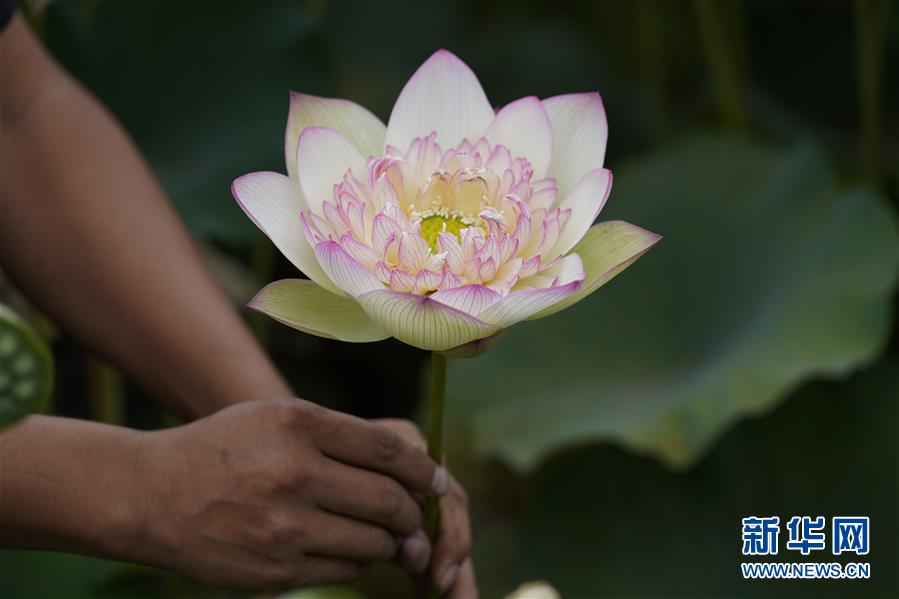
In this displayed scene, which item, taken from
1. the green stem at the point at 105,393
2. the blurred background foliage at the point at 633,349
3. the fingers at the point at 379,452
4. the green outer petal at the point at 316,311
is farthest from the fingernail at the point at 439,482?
the green stem at the point at 105,393

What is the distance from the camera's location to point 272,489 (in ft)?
1.55

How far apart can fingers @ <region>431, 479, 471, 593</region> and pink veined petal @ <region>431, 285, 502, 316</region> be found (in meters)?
0.20

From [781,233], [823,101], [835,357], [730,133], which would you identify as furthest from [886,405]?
[823,101]

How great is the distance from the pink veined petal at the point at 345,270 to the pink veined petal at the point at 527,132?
0.31 ft

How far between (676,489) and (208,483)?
771 mm

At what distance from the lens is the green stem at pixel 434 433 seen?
1.44 ft

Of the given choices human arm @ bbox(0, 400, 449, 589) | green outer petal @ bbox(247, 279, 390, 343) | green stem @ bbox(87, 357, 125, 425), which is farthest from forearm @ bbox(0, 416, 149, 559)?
green stem @ bbox(87, 357, 125, 425)

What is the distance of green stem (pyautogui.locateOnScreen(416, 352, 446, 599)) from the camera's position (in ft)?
1.44

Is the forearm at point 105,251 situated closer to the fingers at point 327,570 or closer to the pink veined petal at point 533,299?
the fingers at point 327,570

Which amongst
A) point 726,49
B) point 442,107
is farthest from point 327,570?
point 726,49

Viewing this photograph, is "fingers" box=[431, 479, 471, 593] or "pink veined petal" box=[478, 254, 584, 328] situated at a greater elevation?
"pink veined petal" box=[478, 254, 584, 328]

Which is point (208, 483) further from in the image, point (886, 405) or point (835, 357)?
point (886, 405)

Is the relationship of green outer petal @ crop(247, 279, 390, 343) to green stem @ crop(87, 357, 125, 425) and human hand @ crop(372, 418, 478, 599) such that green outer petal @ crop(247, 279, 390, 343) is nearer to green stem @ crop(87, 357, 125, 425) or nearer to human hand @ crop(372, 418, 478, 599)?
human hand @ crop(372, 418, 478, 599)

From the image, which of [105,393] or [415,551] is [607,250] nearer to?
[415,551]
